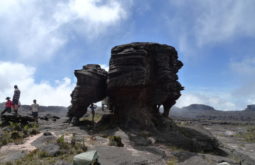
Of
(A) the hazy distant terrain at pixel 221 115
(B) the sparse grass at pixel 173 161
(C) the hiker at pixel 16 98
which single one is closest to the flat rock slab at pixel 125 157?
(B) the sparse grass at pixel 173 161

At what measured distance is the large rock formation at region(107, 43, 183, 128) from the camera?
27438mm

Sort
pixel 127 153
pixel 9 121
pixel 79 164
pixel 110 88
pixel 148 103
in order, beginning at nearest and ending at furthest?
pixel 79 164, pixel 127 153, pixel 9 121, pixel 110 88, pixel 148 103

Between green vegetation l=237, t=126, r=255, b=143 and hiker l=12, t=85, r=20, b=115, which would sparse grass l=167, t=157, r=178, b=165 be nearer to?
hiker l=12, t=85, r=20, b=115

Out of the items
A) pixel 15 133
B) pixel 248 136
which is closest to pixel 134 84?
pixel 15 133

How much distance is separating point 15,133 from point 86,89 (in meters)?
9.25

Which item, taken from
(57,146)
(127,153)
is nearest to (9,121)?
(57,146)

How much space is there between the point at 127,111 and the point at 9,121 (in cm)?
1185

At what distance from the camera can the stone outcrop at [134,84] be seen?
27531mm

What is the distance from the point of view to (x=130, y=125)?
2714 centimetres

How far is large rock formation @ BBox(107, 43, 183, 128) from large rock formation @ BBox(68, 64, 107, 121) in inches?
62.4

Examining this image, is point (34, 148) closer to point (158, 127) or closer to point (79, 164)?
point (79, 164)

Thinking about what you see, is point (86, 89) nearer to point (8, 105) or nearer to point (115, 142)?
point (8, 105)

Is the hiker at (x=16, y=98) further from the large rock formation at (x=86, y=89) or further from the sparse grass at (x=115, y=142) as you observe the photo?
the sparse grass at (x=115, y=142)

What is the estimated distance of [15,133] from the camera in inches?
893
